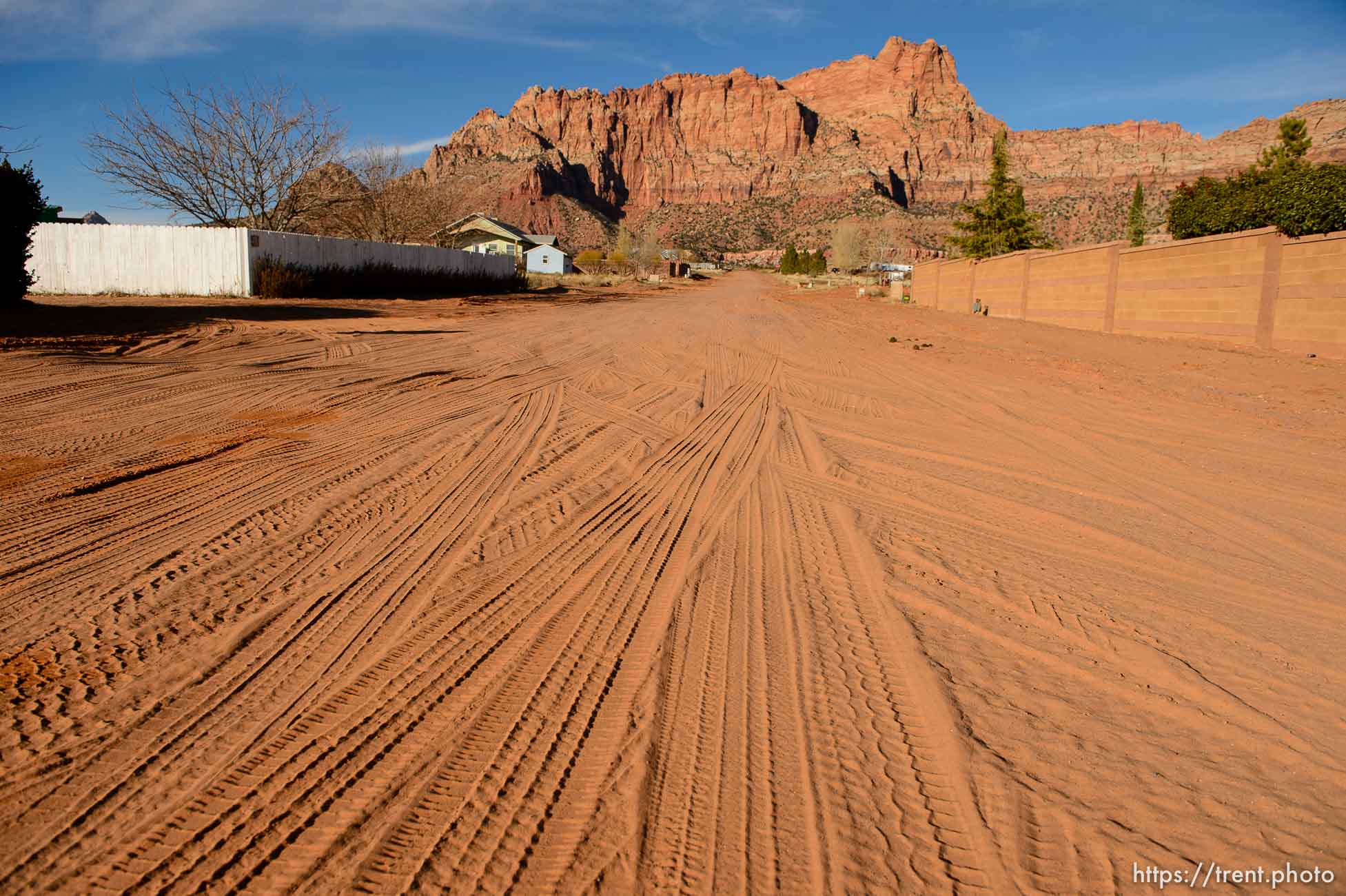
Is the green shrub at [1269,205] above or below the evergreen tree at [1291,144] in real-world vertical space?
below

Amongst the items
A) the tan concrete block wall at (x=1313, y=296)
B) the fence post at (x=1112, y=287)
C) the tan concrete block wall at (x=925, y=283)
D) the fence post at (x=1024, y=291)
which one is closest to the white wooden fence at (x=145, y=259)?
the fence post at (x=1112, y=287)

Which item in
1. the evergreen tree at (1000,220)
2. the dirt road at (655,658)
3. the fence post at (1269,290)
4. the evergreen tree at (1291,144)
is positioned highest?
the evergreen tree at (1291,144)

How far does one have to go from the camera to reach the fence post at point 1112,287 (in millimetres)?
20219

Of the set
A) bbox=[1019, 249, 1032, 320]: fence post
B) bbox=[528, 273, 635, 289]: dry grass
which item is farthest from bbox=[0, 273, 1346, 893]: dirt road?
bbox=[528, 273, 635, 289]: dry grass

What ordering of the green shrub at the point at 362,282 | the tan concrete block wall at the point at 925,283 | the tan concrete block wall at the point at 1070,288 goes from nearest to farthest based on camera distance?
the tan concrete block wall at the point at 1070,288 → the green shrub at the point at 362,282 → the tan concrete block wall at the point at 925,283

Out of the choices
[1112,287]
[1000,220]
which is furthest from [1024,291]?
[1000,220]

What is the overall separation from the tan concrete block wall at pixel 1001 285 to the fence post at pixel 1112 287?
6.25 metres

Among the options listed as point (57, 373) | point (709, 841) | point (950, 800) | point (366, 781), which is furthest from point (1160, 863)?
point (57, 373)

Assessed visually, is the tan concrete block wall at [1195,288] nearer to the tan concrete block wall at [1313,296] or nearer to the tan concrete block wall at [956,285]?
the tan concrete block wall at [1313,296]

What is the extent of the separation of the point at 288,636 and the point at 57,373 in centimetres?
871

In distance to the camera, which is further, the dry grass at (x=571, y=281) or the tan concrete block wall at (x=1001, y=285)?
the dry grass at (x=571, y=281)

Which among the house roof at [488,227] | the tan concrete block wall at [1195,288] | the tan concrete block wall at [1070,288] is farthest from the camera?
the house roof at [488,227]

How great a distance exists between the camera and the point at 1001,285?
29.2m

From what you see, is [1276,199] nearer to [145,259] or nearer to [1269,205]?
[1269,205]
